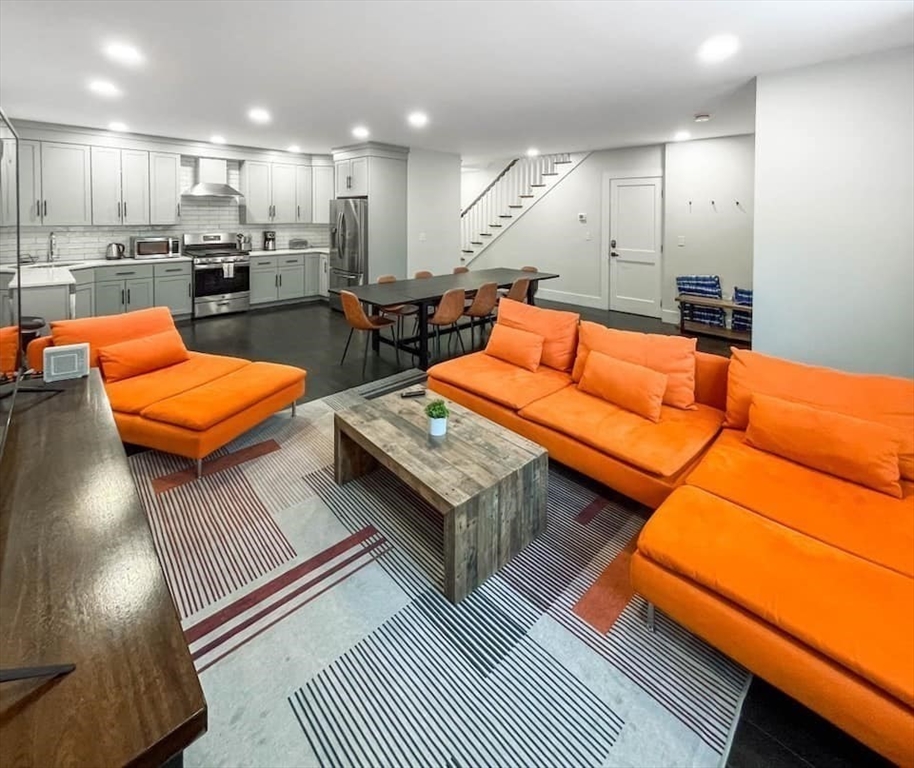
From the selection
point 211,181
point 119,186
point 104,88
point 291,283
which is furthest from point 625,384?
point 211,181

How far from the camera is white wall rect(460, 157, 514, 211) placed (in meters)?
10.1

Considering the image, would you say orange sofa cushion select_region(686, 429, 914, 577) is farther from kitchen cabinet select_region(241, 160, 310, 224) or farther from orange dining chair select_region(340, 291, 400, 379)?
kitchen cabinet select_region(241, 160, 310, 224)

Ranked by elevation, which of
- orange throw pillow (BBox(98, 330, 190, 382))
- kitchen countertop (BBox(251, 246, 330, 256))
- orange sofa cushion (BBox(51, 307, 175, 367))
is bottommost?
orange throw pillow (BBox(98, 330, 190, 382))

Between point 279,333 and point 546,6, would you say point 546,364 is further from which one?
point 279,333

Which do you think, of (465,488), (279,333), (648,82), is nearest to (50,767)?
(465,488)

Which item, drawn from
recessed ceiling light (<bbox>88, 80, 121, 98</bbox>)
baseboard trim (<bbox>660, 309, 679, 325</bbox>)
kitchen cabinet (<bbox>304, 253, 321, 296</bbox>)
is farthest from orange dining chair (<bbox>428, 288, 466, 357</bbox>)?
kitchen cabinet (<bbox>304, 253, 321, 296</bbox>)

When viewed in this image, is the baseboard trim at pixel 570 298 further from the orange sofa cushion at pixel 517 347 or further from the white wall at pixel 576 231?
the orange sofa cushion at pixel 517 347

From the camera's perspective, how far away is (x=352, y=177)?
7746 mm

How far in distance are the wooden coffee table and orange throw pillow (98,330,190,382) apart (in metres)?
1.64

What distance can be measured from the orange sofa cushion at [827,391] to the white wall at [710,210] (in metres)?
4.98

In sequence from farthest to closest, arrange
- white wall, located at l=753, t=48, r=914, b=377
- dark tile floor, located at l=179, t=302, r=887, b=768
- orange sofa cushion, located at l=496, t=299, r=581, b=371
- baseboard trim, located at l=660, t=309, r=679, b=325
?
1. baseboard trim, located at l=660, t=309, r=679, b=325
2. orange sofa cushion, located at l=496, t=299, r=581, b=371
3. white wall, located at l=753, t=48, r=914, b=377
4. dark tile floor, located at l=179, t=302, r=887, b=768

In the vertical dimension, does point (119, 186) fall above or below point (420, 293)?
above

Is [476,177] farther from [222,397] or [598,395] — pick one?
[222,397]

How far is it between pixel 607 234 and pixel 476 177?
3.70 meters
